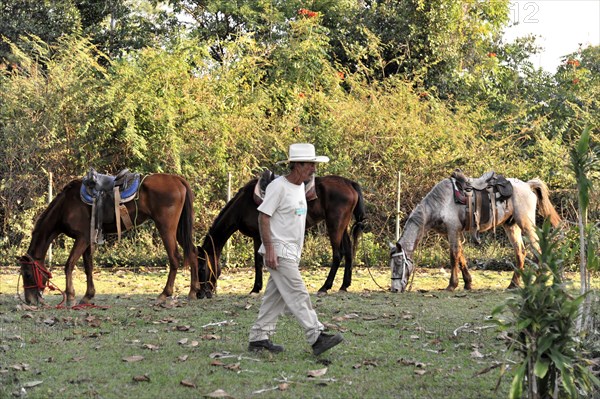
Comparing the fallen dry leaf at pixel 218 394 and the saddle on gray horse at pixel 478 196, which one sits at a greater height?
the saddle on gray horse at pixel 478 196

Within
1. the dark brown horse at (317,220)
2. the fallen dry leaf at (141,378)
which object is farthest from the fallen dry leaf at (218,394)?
the dark brown horse at (317,220)

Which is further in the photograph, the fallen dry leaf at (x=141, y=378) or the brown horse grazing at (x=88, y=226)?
the brown horse grazing at (x=88, y=226)

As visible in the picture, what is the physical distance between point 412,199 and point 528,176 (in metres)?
2.77

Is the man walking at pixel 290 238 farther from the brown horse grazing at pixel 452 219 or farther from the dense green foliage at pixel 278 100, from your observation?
the dense green foliage at pixel 278 100

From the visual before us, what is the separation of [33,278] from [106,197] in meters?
1.43

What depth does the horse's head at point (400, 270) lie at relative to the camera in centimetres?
1301

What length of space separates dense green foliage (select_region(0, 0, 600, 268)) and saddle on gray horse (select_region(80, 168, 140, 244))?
460cm

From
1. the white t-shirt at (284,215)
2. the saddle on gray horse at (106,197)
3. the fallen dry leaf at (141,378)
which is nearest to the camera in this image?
the fallen dry leaf at (141,378)

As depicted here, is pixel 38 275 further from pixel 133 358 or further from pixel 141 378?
pixel 141 378

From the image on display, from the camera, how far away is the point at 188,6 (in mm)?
24391

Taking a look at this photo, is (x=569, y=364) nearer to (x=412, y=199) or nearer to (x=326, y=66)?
(x=412, y=199)

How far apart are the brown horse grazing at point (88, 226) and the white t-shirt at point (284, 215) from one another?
181 inches

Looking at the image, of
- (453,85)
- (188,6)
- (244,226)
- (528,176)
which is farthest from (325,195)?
(188,6)

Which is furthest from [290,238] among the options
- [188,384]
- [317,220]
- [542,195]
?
[542,195]
